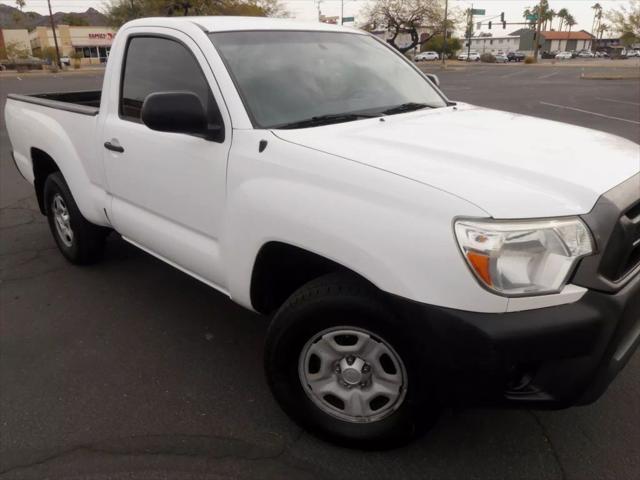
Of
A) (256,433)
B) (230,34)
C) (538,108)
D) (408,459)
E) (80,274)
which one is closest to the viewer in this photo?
(408,459)

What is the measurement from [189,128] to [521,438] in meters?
2.08

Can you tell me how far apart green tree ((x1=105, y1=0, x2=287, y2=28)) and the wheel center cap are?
35683 millimetres

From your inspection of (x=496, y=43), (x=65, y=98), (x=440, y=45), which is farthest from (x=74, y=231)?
(x=496, y=43)

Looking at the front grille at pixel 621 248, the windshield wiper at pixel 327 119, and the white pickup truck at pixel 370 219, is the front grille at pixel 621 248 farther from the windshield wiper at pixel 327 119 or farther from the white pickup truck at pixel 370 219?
the windshield wiper at pixel 327 119

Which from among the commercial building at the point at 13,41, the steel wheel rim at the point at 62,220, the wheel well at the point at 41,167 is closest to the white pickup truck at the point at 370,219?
the steel wheel rim at the point at 62,220

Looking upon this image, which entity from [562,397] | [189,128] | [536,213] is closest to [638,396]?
[562,397]

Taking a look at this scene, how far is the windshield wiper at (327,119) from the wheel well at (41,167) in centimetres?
275

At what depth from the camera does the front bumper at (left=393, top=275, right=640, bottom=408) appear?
6.17 feet

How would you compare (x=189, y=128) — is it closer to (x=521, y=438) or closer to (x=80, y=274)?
(x=521, y=438)

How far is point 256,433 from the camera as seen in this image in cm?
262

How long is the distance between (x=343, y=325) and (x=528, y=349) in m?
0.71

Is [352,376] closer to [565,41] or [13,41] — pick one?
[13,41]

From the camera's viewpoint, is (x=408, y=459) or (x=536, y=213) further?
(x=408, y=459)

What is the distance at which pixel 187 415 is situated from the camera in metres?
2.74
